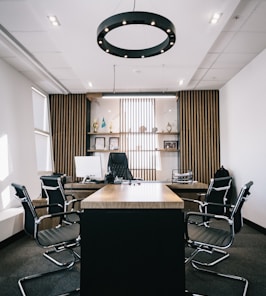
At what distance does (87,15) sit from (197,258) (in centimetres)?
350

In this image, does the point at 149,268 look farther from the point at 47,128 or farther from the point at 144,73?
the point at 47,128

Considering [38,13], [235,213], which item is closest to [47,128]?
[38,13]

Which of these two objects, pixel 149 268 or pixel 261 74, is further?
pixel 261 74

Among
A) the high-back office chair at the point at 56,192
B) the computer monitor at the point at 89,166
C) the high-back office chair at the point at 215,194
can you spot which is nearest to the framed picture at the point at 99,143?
the computer monitor at the point at 89,166

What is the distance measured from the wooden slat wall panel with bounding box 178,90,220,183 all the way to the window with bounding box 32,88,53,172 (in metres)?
3.71

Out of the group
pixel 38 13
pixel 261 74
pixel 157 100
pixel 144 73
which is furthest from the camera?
pixel 157 100

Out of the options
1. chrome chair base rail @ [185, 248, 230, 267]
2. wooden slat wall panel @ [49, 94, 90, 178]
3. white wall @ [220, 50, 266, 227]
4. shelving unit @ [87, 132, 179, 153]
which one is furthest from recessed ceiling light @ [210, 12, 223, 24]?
wooden slat wall panel @ [49, 94, 90, 178]

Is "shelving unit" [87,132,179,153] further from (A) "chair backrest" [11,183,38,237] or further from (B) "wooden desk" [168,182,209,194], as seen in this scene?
(A) "chair backrest" [11,183,38,237]

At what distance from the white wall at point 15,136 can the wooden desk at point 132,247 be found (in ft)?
10.3

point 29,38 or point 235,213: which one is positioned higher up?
point 29,38

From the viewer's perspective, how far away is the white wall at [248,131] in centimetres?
445

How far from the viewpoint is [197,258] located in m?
3.23

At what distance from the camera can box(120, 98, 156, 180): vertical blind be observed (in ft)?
22.9

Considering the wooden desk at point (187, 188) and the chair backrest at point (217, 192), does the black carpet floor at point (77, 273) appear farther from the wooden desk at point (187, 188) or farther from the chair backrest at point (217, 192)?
the wooden desk at point (187, 188)
